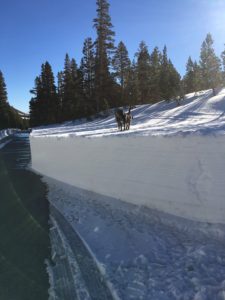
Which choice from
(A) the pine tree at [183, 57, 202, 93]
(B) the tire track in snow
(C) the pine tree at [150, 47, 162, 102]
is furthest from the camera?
(C) the pine tree at [150, 47, 162, 102]

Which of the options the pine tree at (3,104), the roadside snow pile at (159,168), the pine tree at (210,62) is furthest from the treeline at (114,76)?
the roadside snow pile at (159,168)

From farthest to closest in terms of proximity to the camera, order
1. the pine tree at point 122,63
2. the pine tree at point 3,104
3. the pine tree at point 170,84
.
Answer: the pine tree at point 3,104 → the pine tree at point 122,63 → the pine tree at point 170,84

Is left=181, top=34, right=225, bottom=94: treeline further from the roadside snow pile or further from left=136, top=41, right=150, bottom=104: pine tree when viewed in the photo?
the roadside snow pile

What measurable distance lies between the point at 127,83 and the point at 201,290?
1976 inches

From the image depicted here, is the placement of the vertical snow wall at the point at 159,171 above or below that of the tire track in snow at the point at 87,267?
above

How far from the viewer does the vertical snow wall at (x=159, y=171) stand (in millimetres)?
5910

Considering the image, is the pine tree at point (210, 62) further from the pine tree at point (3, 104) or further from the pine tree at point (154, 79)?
the pine tree at point (3, 104)

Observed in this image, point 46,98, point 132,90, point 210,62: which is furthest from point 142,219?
point 46,98

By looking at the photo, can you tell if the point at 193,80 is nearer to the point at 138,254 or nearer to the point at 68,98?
the point at 68,98

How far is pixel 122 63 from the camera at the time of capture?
2192 inches

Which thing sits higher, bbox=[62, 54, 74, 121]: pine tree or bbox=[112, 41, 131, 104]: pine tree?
bbox=[112, 41, 131, 104]: pine tree

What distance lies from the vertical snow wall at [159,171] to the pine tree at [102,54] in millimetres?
42257

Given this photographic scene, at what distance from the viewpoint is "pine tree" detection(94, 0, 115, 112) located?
51312 mm

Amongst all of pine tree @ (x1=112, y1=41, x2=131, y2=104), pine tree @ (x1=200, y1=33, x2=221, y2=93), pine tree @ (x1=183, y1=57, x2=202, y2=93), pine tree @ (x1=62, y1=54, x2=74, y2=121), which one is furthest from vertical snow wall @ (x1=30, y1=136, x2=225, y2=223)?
pine tree @ (x1=112, y1=41, x2=131, y2=104)
